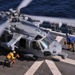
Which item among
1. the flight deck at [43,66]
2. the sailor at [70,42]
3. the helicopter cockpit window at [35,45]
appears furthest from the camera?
the sailor at [70,42]

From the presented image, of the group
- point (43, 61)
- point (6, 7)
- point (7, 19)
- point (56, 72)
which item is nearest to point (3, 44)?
A: point (7, 19)

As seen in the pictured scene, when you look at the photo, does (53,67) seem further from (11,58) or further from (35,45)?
(11,58)

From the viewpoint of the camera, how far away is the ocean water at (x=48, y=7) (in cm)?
5194

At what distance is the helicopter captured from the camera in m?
30.4

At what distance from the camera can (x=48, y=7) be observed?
5444 cm

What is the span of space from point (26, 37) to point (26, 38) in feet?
0.69

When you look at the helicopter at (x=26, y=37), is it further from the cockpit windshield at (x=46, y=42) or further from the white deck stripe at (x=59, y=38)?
the white deck stripe at (x=59, y=38)

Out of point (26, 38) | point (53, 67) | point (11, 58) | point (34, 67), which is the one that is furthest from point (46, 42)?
point (11, 58)

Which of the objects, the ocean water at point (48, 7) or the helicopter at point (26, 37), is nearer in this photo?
the helicopter at point (26, 37)

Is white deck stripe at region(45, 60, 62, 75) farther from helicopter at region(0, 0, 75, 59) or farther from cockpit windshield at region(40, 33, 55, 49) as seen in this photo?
cockpit windshield at region(40, 33, 55, 49)

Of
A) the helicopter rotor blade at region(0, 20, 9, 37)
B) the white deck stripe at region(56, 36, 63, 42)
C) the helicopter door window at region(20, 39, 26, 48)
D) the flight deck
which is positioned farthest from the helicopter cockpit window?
the white deck stripe at region(56, 36, 63, 42)

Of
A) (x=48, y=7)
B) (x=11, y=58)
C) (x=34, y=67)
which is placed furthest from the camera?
(x=48, y=7)

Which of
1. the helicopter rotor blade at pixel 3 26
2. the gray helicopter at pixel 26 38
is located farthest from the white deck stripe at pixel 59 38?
the helicopter rotor blade at pixel 3 26

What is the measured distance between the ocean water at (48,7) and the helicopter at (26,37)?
2013 cm
